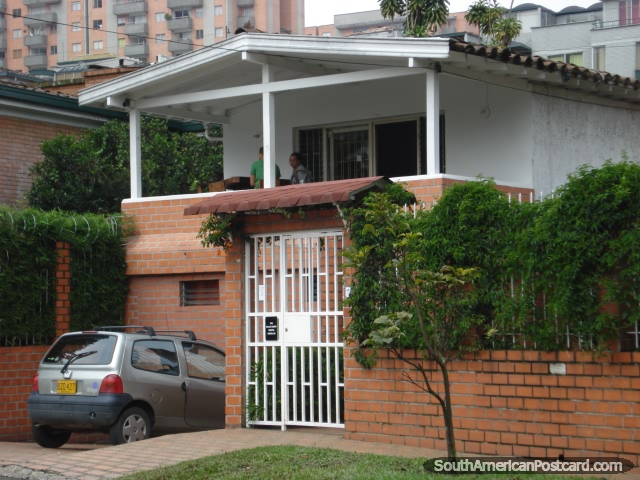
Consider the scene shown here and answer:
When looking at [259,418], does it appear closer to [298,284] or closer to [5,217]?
[298,284]

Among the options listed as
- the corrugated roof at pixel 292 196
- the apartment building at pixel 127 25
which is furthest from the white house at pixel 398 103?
the apartment building at pixel 127 25

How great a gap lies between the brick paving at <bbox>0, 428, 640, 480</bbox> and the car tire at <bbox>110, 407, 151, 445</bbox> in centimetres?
71

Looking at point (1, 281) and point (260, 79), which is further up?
point (260, 79)

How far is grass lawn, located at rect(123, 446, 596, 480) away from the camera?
8.33 meters

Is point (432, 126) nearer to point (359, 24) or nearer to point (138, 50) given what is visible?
point (138, 50)

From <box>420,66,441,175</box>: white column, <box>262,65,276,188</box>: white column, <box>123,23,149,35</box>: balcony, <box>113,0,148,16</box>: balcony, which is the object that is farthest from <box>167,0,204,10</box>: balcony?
<box>420,66,441,175</box>: white column

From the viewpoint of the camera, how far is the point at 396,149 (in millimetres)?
16812

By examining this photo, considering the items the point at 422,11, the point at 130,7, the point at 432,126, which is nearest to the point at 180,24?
the point at 130,7

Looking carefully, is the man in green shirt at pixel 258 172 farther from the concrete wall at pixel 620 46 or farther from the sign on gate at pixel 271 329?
the concrete wall at pixel 620 46

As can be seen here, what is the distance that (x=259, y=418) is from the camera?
11.9 meters

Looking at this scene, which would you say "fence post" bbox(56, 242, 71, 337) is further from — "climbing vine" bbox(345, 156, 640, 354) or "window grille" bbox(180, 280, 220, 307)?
"climbing vine" bbox(345, 156, 640, 354)

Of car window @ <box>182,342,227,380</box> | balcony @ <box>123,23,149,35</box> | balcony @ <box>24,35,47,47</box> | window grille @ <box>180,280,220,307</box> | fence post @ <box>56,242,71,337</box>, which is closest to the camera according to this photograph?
car window @ <box>182,342,227,380</box>

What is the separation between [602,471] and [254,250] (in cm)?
508

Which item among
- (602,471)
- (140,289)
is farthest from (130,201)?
(602,471)
